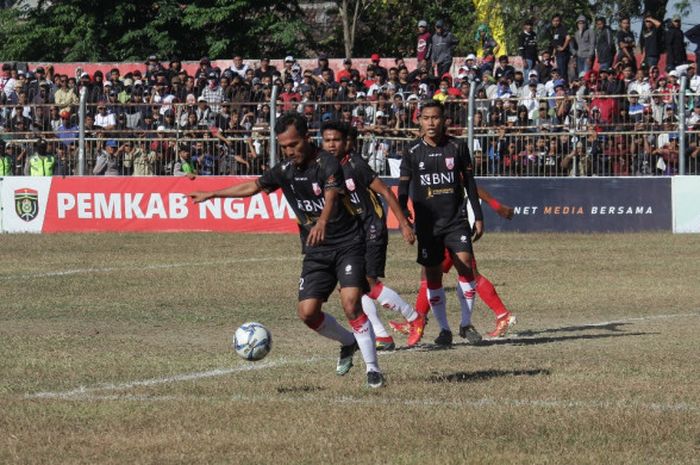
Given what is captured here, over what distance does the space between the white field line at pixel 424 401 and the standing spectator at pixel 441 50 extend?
2142cm

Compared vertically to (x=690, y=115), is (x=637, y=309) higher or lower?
lower

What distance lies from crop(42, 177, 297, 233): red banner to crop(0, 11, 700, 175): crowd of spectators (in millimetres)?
311

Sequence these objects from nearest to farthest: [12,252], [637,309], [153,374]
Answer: [153,374]
[637,309]
[12,252]

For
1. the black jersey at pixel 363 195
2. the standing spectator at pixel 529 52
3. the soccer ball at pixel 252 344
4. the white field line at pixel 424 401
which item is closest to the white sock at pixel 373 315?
the black jersey at pixel 363 195

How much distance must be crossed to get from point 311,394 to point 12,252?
14239 millimetres

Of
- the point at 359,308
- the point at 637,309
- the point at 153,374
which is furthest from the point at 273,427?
the point at 637,309

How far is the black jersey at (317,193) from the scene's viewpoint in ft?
30.1

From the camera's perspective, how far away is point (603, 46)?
92.1ft

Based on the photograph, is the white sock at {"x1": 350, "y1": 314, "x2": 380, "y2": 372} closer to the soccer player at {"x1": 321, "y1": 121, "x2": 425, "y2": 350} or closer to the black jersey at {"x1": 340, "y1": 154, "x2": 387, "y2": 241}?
the black jersey at {"x1": 340, "y1": 154, "x2": 387, "y2": 241}

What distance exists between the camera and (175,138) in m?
26.2

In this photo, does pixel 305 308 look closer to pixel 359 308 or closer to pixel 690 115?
pixel 359 308

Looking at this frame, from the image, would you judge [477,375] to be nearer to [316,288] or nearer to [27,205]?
[316,288]

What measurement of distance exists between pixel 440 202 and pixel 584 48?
17.3m

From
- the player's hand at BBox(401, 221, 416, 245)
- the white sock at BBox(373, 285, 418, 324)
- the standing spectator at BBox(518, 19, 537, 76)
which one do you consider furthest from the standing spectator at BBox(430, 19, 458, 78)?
the player's hand at BBox(401, 221, 416, 245)
